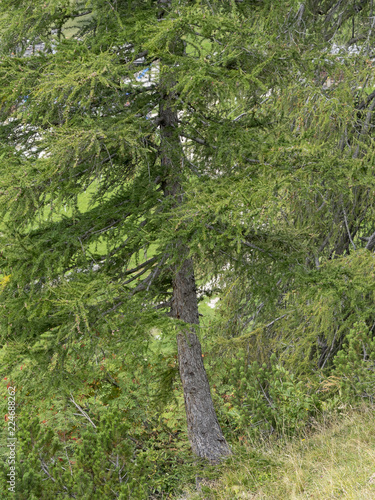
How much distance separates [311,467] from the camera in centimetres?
516

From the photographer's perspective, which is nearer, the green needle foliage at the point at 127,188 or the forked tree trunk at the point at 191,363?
the green needle foliage at the point at 127,188

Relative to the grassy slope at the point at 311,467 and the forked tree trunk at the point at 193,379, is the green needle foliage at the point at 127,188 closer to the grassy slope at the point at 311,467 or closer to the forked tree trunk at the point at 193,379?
the forked tree trunk at the point at 193,379

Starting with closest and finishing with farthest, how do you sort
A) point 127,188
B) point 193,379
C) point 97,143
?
point 97,143, point 127,188, point 193,379

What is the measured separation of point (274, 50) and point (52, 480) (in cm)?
446

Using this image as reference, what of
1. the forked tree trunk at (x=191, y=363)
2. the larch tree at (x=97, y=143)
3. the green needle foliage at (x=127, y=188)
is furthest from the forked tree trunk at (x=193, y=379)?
the larch tree at (x=97, y=143)

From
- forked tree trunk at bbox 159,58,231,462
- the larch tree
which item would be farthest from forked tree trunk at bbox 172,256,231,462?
the larch tree

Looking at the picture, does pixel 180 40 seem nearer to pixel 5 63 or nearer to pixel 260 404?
pixel 5 63

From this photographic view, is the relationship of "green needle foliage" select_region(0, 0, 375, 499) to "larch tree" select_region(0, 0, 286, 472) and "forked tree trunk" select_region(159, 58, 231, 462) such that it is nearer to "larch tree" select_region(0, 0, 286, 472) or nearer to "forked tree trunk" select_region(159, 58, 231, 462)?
"larch tree" select_region(0, 0, 286, 472)

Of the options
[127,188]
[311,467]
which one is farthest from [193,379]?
[127,188]

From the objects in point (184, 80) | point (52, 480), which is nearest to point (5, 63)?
point (184, 80)

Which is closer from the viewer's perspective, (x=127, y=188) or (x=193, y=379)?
(x=127, y=188)

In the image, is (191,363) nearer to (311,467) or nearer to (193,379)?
(193,379)

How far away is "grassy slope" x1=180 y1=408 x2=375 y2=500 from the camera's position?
4.23 m

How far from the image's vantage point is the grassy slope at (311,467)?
4.23 metres
